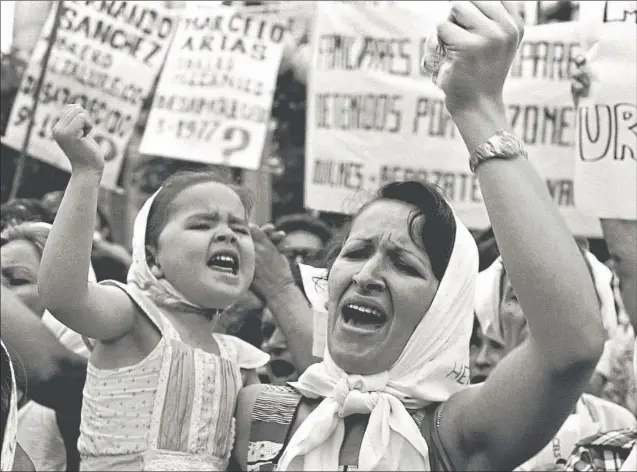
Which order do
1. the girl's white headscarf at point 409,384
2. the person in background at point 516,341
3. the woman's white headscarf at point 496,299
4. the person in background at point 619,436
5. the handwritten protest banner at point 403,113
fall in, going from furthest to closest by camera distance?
the handwritten protest banner at point 403,113
the woman's white headscarf at point 496,299
the person in background at point 516,341
the person in background at point 619,436
the girl's white headscarf at point 409,384

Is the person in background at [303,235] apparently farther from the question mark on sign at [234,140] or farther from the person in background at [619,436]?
the person in background at [619,436]

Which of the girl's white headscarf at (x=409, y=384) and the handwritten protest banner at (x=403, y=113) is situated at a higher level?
the handwritten protest banner at (x=403, y=113)

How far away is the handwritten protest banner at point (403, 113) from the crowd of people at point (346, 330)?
119 cm

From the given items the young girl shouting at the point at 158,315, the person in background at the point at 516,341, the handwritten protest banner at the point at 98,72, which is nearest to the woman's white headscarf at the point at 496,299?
the person in background at the point at 516,341

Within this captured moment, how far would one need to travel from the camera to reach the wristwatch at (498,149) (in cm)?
218

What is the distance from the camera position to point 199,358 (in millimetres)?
3557

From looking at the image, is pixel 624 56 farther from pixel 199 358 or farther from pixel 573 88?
pixel 199 358

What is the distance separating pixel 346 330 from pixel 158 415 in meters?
0.85

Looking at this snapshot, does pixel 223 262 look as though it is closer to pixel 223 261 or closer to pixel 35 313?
pixel 223 261

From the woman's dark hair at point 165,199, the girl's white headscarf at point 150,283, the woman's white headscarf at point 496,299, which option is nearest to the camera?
the girl's white headscarf at point 150,283

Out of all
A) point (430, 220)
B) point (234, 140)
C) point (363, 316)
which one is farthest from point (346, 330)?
point (234, 140)

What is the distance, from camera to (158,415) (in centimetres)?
344

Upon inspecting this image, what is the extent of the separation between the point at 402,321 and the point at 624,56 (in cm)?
177

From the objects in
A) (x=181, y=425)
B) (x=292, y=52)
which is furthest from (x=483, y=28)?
(x=292, y=52)
